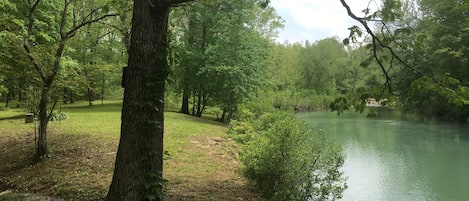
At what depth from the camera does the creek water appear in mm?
10031

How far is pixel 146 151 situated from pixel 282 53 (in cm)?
4540

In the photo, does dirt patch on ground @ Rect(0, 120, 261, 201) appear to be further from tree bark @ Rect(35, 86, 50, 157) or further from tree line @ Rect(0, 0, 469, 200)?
tree line @ Rect(0, 0, 469, 200)

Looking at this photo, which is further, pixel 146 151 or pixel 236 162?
pixel 236 162

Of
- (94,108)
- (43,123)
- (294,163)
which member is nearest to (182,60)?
(94,108)

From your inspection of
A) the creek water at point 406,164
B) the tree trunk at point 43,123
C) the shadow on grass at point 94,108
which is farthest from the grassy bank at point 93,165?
the shadow on grass at point 94,108

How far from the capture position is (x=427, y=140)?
1822 centimetres

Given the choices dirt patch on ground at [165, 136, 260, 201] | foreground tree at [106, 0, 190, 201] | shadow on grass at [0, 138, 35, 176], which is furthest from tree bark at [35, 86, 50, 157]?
foreground tree at [106, 0, 190, 201]

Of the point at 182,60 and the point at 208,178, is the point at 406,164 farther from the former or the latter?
the point at 182,60

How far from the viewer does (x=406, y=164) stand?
43.8ft

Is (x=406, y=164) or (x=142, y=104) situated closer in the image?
(x=142, y=104)

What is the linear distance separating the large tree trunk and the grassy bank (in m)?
1.84

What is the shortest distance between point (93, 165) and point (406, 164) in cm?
1069

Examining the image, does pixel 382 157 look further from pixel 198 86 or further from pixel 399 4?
pixel 399 4

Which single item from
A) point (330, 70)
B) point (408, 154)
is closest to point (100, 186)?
point (408, 154)
